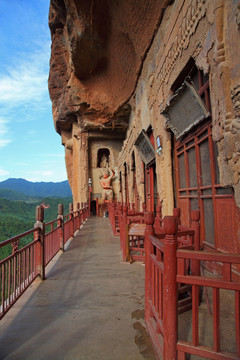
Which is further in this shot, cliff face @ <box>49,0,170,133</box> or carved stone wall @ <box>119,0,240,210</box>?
cliff face @ <box>49,0,170,133</box>

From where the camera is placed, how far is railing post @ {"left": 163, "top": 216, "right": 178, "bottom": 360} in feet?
5.40

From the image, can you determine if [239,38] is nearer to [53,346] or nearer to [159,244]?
[159,244]

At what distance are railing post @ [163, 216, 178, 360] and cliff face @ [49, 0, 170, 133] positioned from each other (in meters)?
A: 7.12

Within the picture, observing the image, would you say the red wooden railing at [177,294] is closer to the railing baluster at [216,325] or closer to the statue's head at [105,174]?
the railing baluster at [216,325]

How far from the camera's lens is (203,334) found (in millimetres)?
2135

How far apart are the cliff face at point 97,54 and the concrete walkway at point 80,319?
734cm

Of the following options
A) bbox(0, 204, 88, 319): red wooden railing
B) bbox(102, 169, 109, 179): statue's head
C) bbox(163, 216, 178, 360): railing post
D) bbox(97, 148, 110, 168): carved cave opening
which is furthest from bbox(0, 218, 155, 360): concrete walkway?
bbox(97, 148, 110, 168): carved cave opening

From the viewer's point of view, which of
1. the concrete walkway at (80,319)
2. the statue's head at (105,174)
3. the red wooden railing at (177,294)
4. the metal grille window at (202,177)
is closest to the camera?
the red wooden railing at (177,294)

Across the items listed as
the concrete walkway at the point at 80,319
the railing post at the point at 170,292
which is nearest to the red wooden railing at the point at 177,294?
the railing post at the point at 170,292

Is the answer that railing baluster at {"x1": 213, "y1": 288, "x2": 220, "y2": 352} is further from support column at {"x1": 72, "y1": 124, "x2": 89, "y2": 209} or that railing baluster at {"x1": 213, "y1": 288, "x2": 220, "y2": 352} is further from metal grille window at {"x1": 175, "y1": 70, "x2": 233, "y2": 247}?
support column at {"x1": 72, "y1": 124, "x2": 89, "y2": 209}

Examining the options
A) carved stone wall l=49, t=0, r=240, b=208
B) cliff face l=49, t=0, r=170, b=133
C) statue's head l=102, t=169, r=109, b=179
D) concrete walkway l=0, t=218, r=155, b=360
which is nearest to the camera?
concrete walkway l=0, t=218, r=155, b=360

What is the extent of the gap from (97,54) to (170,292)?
55.1 ft

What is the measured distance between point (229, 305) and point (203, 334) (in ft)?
2.21

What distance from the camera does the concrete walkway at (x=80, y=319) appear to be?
207cm
